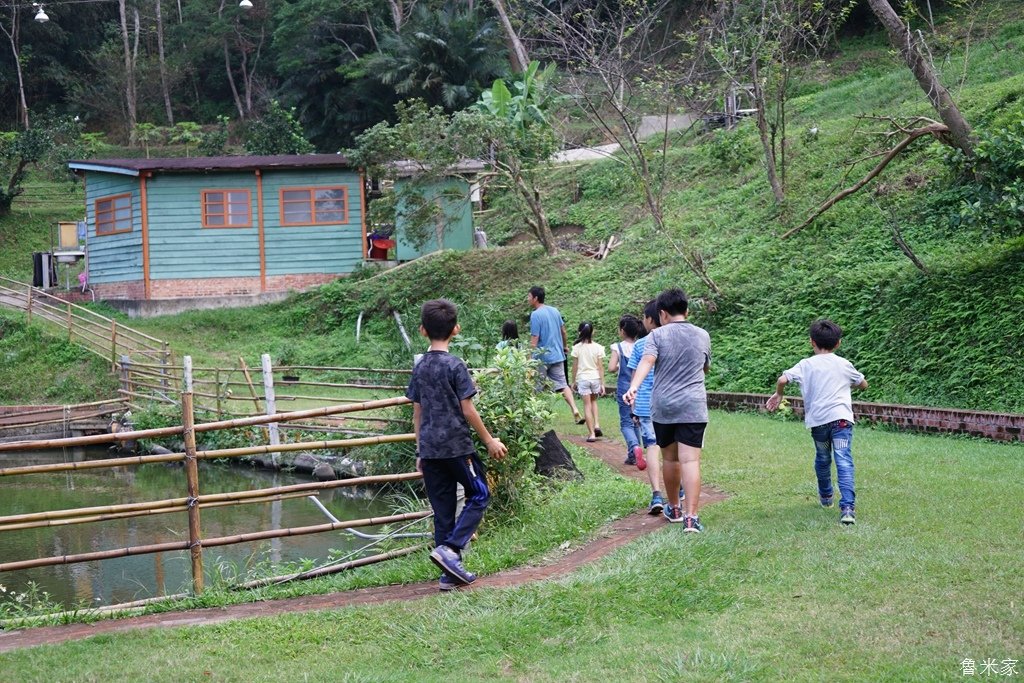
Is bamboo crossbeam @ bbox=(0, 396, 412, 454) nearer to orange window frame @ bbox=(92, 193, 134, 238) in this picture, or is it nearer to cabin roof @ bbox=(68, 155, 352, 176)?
cabin roof @ bbox=(68, 155, 352, 176)

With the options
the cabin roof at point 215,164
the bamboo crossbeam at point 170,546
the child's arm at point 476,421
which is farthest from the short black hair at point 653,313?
the cabin roof at point 215,164

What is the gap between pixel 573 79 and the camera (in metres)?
18.9

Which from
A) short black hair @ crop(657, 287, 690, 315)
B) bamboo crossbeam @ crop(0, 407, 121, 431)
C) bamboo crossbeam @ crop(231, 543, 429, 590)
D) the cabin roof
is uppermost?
the cabin roof

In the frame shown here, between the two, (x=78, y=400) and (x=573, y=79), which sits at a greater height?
(x=573, y=79)

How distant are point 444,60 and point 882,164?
22.5 meters

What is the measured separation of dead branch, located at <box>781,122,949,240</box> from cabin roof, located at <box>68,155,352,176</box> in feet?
39.8

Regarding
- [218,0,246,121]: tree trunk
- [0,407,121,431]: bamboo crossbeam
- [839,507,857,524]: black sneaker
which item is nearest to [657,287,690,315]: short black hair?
[839,507,857,524]: black sneaker

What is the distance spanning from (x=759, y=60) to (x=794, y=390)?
8.06 m

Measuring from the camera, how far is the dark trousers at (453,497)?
6.14 m

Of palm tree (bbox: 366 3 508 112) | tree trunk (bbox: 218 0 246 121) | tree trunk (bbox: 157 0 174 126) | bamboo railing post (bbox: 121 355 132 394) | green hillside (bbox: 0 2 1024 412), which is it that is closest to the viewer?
green hillside (bbox: 0 2 1024 412)

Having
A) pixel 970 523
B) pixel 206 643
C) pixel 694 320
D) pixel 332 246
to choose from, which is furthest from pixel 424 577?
pixel 332 246

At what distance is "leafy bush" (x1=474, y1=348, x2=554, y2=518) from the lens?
310 inches

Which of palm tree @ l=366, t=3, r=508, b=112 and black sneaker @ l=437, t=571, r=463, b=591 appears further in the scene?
palm tree @ l=366, t=3, r=508, b=112

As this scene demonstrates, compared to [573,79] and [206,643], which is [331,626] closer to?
[206,643]
